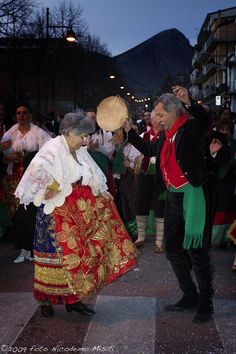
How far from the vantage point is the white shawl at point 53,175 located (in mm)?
4145

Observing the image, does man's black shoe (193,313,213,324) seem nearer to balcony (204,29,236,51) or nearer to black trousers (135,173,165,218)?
black trousers (135,173,165,218)

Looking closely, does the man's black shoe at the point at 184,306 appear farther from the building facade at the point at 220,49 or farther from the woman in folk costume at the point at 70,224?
the building facade at the point at 220,49

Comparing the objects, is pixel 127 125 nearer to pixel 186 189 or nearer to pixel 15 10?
pixel 186 189

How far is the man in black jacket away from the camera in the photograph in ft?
13.9

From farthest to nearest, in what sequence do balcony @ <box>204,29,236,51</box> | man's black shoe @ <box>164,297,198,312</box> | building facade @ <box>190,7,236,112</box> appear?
balcony @ <box>204,29,236,51</box> < building facade @ <box>190,7,236,112</box> < man's black shoe @ <box>164,297,198,312</box>

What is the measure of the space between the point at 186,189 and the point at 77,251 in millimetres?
1085

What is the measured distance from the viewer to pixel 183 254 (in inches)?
180

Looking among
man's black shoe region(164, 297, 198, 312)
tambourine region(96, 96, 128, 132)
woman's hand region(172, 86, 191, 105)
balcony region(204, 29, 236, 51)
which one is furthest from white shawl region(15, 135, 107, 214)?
balcony region(204, 29, 236, 51)

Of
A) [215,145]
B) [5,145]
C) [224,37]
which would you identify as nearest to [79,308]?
[215,145]

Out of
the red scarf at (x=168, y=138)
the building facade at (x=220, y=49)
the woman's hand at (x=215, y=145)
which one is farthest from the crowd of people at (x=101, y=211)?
the building facade at (x=220, y=49)

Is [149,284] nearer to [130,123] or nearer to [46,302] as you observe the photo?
[46,302]

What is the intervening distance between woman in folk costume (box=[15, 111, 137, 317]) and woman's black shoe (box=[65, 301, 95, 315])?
0.23 metres

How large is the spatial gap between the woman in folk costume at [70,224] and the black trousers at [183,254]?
1.30 feet

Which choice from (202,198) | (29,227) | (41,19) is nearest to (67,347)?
(202,198)
